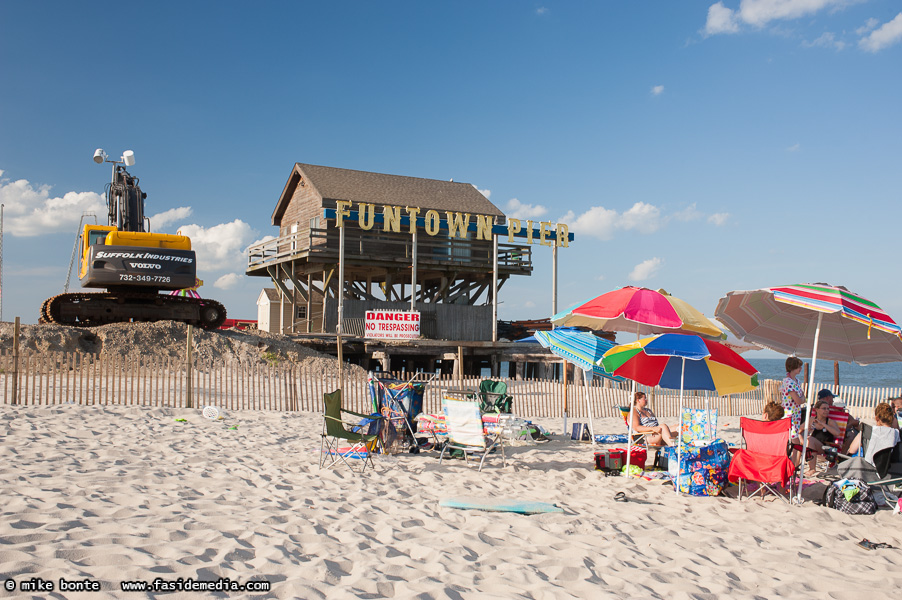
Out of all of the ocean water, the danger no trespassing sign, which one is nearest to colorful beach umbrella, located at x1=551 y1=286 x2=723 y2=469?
the danger no trespassing sign

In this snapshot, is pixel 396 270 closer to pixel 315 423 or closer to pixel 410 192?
pixel 410 192

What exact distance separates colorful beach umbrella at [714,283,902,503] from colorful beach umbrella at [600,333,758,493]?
2.41ft

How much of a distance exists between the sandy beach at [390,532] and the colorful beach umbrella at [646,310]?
6.02 feet

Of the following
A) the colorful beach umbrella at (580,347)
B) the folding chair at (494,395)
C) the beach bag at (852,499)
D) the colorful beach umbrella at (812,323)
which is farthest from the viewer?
the folding chair at (494,395)

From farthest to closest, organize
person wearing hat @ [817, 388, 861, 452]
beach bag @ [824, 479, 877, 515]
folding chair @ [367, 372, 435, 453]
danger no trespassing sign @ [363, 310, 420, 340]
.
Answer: danger no trespassing sign @ [363, 310, 420, 340] → folding chair @ [367, 372, 435, 453] → person wearing hat @ [817, 388, 861, 452] → beach bag @ [824, 479, 877, 515]

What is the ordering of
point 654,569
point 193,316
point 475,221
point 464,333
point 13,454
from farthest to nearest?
point 475,221, point 464,333, point 193,316, point 13,454, point 654,569

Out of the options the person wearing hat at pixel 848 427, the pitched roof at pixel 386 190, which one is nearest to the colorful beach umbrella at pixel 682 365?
the person wearing hat at pixel 848 427

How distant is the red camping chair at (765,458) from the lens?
21.6ft

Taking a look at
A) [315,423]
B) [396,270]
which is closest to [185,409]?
[315,423]

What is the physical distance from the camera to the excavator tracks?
66.1 feet

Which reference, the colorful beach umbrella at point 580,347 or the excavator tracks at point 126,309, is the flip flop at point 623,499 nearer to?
the colorful beach umbrella at point 580,347

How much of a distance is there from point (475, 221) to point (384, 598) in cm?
2542

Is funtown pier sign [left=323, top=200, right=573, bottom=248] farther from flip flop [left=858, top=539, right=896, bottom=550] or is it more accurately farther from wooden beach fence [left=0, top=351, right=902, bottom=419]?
flip flop [left=858, top=539, right=896, bottom=550]

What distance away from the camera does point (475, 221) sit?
2853 cm
